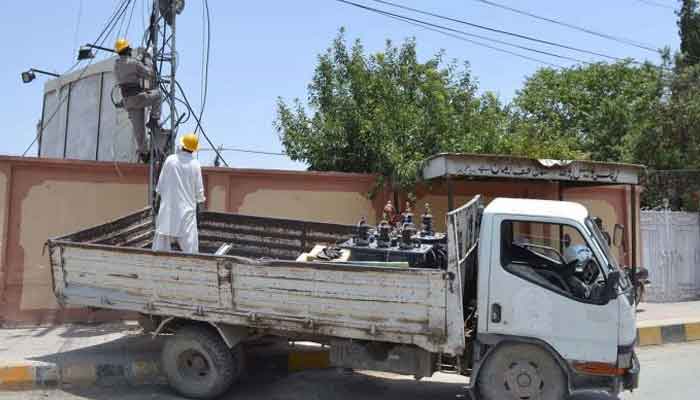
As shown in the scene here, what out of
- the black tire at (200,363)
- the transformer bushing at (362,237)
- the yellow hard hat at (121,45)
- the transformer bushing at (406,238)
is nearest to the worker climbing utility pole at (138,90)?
the yellow hard hat at (121,45)

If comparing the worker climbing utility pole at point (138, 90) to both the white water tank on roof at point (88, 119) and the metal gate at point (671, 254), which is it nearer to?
the white water tank on roof at point (88, 119)

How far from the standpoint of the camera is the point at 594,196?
11500 millimetres

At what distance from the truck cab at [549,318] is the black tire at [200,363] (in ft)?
7.38

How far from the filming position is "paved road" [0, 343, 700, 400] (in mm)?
6023

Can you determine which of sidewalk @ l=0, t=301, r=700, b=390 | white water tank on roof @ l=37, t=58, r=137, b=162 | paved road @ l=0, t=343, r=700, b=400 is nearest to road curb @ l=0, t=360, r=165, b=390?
sidewalk @ l=0, t=301, r=700, b=390

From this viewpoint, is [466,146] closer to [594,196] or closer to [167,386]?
[594,196]

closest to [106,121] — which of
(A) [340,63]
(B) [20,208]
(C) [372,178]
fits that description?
(B) [20,208]

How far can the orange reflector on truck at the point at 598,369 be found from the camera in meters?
4.97

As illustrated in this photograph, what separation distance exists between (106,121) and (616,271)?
9561mm

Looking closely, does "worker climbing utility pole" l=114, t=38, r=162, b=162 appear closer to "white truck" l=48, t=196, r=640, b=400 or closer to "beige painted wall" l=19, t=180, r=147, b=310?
"beige painted wall" l=19, t=180, r=147, b=310

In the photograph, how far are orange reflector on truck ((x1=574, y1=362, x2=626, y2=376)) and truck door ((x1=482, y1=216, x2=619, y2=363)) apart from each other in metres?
0.04

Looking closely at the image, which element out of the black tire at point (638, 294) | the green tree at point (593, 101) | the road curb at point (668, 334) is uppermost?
the green tree at point (593, 101)

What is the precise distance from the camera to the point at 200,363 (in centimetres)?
593

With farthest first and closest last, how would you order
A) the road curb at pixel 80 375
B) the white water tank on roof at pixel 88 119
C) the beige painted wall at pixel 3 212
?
the white water tank on roof at pixel 88 119, the beige painted wall at pixel 3 212, the road curb at pixel 80 375
